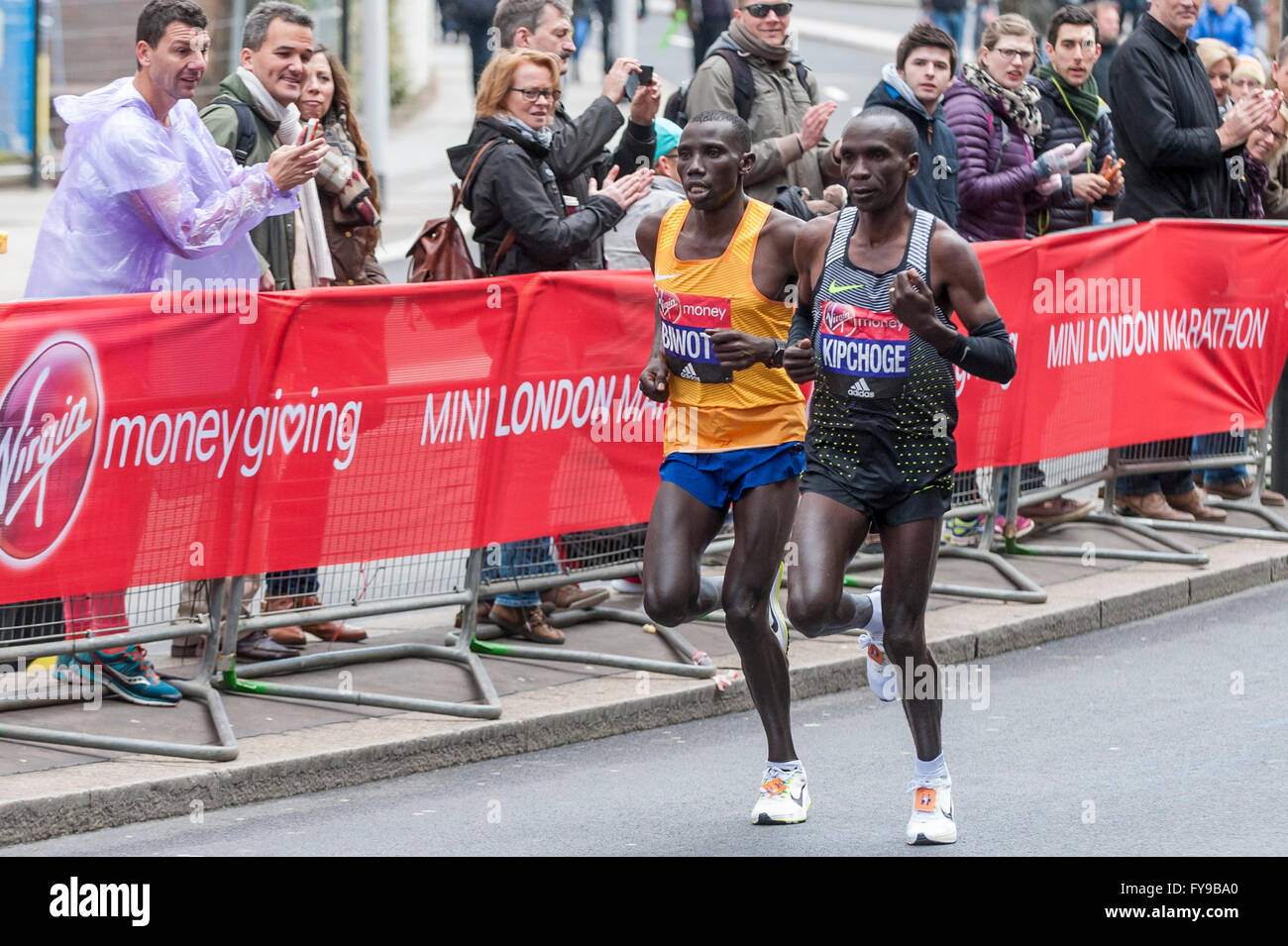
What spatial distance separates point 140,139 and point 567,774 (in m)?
2.63

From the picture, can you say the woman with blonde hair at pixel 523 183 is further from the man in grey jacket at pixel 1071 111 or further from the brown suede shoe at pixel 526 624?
the man in grey jacket at pixel 1071 111

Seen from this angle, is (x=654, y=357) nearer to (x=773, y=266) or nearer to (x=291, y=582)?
(x=773, y=266)

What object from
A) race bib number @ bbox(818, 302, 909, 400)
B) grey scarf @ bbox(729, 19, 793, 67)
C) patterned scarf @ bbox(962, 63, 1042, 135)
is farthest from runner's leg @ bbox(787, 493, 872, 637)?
patterned scarf @ bbox(962, 63, 1042, 135)

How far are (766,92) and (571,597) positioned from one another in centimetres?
251

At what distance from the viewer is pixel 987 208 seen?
33.3 feet

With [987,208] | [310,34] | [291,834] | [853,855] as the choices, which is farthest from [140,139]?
[987,208]

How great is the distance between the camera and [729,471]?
6582 millimetres

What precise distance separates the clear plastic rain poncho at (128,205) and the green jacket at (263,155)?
464 mm

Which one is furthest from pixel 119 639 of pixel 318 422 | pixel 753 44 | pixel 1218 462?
pixel 1218 462

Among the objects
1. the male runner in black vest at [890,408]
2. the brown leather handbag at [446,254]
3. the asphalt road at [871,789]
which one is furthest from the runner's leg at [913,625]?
the brown leather handbag at [446,254]

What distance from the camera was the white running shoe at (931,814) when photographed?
607cm

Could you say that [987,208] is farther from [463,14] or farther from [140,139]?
[463,14]

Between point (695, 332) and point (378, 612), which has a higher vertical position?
point (695, 332)

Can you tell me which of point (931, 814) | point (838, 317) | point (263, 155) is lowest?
point (931, 814)
